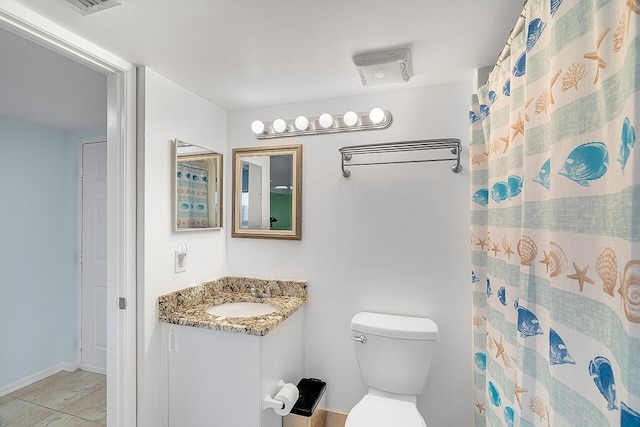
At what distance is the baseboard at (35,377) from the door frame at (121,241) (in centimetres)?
180

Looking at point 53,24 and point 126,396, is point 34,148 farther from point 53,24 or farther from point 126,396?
point 126,396

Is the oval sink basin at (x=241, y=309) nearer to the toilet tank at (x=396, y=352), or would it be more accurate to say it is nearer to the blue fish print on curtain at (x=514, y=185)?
the toilet tank at (x=396, y=352)

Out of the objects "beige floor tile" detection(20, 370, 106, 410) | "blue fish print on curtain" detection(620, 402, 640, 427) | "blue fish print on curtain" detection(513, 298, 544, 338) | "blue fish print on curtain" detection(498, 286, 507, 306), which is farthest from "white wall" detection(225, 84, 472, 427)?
"beige floor tile" detection(20, 370, 106, 410)

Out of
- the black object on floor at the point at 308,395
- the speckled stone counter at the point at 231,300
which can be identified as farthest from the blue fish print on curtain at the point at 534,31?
the black object on floor at the point at 308,395

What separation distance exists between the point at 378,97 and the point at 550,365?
1.70 metres

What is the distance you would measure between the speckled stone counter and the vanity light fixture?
41.7 inches

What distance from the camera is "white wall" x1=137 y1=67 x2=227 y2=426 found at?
1618mm

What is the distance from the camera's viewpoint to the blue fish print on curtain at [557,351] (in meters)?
0.68

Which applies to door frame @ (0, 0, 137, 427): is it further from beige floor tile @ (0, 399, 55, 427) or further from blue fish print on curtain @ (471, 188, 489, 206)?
blue fish print on curtain @ (471, 188, 489, 206)

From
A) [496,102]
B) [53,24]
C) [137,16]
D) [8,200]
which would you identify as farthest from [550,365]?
[8,200]

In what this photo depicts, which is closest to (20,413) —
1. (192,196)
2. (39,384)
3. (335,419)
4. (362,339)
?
(39,384)

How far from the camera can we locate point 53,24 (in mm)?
1267

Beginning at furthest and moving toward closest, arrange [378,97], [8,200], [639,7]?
[8,200]
[378,97]
[639,7]

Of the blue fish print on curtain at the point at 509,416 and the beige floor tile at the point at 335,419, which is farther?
the beige floor tile at the point at 335,419
